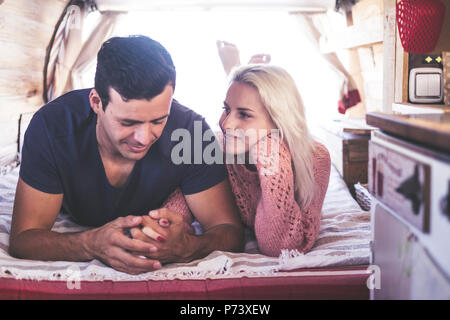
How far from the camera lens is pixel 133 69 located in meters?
1.31

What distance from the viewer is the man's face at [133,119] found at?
4.29 feet

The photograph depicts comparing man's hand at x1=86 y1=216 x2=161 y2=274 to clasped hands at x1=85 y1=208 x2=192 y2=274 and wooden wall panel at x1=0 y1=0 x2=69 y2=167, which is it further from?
wooden wall panel at x1=0 y1=0 x2=69 y2=167

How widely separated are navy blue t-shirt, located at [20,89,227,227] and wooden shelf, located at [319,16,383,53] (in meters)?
1.72

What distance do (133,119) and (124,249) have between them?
15.4 inches

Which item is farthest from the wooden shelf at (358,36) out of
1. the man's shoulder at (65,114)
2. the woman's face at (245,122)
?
the man's shoulder at (65,114)

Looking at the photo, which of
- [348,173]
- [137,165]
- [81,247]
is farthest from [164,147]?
[348,173]

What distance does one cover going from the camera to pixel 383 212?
943mm

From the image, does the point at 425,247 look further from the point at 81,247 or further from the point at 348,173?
the point at 348,173

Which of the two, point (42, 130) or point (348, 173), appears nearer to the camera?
point (42, 130)

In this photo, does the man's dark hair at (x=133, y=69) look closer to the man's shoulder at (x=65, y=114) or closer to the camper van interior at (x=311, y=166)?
the camper van interior at (x=311, y=166)

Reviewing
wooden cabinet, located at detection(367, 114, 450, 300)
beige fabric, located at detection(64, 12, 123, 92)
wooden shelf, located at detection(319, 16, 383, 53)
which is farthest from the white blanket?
beige fabric, located at detection(64, 12, 123, 92)

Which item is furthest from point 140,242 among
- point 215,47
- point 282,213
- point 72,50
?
point 215,47

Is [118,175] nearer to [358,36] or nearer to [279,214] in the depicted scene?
[279,214]
